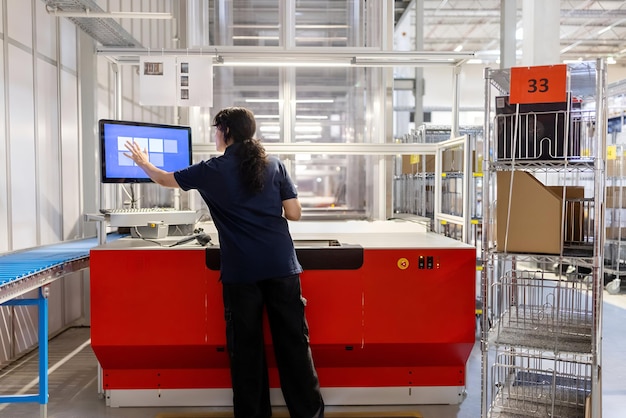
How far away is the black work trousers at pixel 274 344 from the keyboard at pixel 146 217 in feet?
2.24

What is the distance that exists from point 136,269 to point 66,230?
193 centimetres

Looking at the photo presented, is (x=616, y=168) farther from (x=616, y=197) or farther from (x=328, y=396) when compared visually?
(x=328, y=396)

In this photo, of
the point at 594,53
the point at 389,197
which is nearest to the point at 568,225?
the point at 389,197

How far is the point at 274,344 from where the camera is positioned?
276cm

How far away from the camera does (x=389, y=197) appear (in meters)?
5.21

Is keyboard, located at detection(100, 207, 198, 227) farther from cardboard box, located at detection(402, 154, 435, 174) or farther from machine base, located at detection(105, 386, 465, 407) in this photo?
cardboard box, located at detection(402, 154, 435, 174)

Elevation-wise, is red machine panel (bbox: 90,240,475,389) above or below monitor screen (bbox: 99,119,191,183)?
below

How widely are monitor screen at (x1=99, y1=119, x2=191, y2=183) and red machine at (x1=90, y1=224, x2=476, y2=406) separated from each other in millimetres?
402

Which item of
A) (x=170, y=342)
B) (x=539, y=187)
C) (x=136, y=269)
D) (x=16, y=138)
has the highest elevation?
(x=16, y=138)

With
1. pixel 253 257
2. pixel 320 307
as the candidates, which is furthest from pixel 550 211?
pixel 253 257

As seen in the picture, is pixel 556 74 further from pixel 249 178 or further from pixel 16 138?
pixel 16 138

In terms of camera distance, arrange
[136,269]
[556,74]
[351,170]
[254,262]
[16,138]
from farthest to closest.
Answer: [351,170], [16,138], [136,269], [254,262], [556,74]

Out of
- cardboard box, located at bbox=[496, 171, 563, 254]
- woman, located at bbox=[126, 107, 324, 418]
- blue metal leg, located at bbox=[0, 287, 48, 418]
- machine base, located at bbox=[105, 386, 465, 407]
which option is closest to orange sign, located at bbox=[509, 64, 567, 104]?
cardboard box, located at bbox=[496, 171, 563, 254]

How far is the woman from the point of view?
2.57 metres
